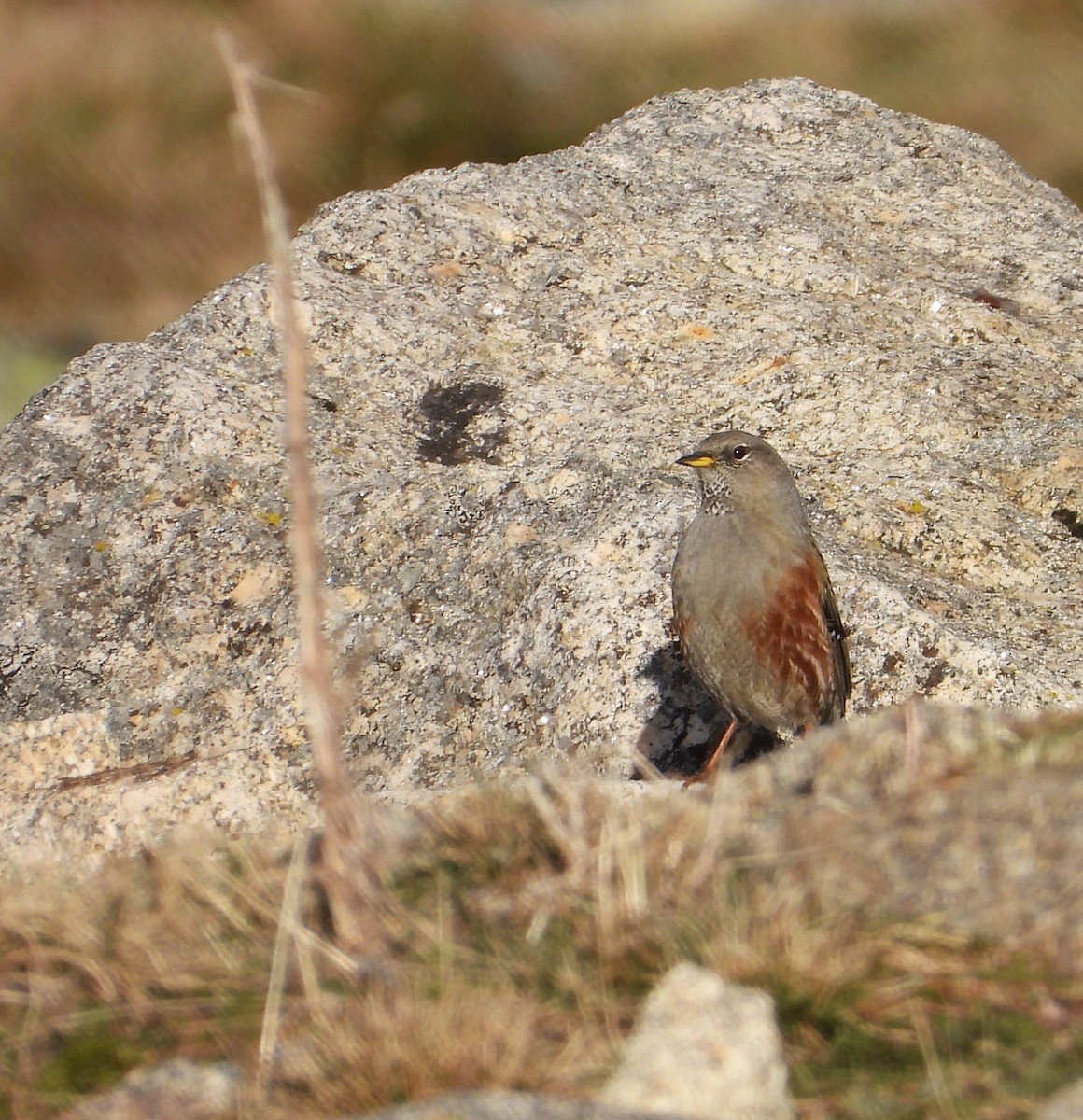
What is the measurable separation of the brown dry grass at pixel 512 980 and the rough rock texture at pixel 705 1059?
0.04m

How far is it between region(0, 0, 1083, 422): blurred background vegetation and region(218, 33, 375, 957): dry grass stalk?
13.2 metres

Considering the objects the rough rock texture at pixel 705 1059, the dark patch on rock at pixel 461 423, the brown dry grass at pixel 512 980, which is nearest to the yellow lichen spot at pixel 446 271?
the dark patch on rock at pixel 461 423

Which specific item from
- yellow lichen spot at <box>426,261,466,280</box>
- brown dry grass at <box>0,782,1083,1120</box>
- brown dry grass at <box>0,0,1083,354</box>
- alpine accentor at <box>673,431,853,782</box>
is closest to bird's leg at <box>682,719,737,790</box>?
alpine accentor at <box>673,431,853,782</box>

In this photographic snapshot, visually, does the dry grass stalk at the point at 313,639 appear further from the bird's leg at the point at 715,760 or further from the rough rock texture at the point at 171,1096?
the bird's leg at the point at 715,760

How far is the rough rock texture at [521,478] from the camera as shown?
544 centimetres

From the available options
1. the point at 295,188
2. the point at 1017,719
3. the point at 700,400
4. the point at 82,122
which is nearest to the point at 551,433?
the point at 700,400

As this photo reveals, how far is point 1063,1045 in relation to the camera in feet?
9.33

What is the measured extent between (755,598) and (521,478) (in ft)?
3.04

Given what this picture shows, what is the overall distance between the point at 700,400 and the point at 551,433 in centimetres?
62

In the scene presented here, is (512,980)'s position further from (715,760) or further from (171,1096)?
(715,760)

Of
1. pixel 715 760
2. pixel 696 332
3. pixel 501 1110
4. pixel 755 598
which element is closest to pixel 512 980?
pixel 501 1110

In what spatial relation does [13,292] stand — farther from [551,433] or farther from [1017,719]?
[1017,719]

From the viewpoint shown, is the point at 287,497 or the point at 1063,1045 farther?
the point at 287,497

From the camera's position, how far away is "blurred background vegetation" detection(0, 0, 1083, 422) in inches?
645
